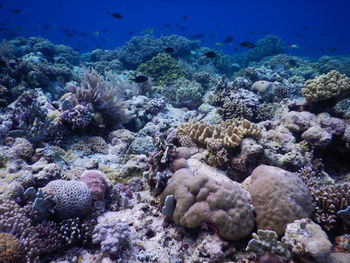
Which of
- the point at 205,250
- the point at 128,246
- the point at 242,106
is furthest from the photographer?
the point at 242,106

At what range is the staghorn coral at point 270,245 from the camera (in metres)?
2.60

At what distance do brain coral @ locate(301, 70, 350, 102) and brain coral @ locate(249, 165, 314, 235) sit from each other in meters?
3.62

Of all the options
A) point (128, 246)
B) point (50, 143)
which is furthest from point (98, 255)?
point (50, 143)

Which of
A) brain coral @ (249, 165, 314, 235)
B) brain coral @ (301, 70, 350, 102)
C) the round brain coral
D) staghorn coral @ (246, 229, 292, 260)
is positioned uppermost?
brain coral @ (301, 70, 350, 102)

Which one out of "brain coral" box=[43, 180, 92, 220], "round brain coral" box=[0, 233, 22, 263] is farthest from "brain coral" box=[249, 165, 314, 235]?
"round brain coral" box=[0, 233, 22, 263]

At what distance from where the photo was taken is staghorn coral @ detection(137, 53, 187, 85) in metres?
13.6

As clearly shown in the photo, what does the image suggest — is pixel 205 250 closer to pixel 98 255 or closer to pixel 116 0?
Answer: pixel 98 255

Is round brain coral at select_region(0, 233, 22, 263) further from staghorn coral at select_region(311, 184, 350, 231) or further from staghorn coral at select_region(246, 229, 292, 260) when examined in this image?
staghorn coral at select_region(311, 184, 350, 231)

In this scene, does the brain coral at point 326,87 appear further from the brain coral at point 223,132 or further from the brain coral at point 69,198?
the brain coral at point 69,198

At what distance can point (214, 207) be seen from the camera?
3268 millimetres

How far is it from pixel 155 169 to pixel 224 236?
6.08 feet

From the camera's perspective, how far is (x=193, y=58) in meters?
20.6

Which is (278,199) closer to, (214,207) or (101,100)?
(214,207)

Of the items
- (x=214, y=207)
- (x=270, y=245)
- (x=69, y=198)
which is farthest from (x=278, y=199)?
(x=69, y=198)
